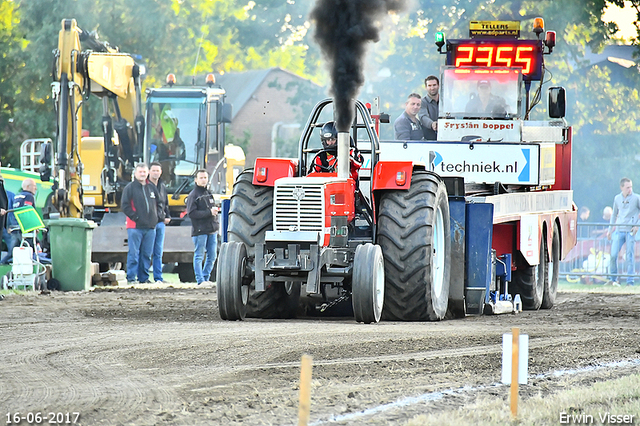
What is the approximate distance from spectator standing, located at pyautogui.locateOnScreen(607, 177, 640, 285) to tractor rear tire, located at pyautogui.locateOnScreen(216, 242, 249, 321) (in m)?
12.5

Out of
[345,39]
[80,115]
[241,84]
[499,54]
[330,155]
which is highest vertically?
[241,84]

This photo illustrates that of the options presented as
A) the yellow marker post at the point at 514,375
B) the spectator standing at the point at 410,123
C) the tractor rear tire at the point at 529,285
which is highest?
the spectator standing at the point at 410,123

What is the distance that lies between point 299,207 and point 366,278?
3.01 ft

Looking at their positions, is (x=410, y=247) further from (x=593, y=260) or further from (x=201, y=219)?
(x=593, y=260)

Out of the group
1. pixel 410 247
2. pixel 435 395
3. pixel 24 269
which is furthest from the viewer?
pixel 24 269

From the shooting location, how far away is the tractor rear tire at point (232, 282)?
34.4 ft

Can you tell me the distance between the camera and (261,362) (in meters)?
8.20

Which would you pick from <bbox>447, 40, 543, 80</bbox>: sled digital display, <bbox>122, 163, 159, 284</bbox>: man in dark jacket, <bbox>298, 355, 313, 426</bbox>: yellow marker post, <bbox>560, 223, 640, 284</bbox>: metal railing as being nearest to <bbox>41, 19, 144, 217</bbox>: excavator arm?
<bbox>122, 163, 159, 284</bbox>: man in dark jacket

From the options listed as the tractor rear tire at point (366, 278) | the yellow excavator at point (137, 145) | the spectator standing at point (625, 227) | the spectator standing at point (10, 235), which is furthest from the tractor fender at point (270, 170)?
the spectator standing at point (625, 227)

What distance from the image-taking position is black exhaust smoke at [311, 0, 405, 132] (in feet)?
35.9

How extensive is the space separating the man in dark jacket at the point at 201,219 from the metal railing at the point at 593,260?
739 centimetres

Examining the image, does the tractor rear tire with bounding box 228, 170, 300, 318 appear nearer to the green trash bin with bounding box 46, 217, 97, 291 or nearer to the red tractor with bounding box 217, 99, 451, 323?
the red tractor with bounding box 217, 99, 451, 323

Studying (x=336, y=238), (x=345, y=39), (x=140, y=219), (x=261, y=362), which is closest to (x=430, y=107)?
(x=345, y=39)

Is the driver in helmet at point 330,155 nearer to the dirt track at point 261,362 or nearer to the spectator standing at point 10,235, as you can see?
the dirt track at point 261,362
